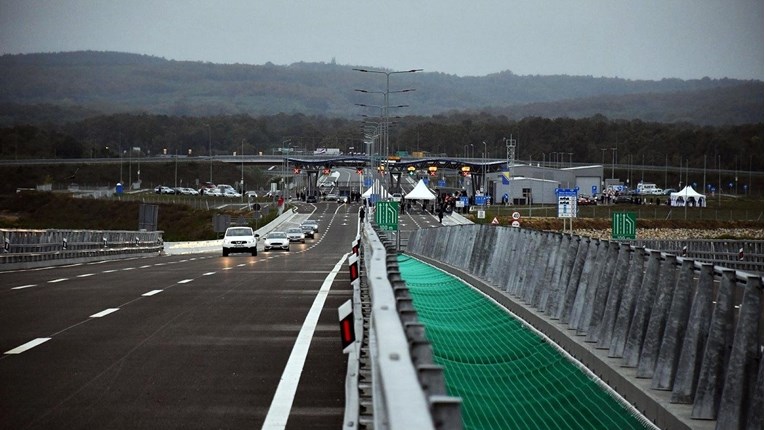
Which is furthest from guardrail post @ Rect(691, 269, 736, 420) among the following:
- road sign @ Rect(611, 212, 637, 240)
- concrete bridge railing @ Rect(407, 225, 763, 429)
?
road sign @ Rect(611, 212, 637, 240)

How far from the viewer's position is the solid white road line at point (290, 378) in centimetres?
1148

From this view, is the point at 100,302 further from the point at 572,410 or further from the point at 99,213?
the point at 99,213

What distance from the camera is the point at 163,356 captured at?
15727 mm

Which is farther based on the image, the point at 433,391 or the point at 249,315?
the point at 249,315

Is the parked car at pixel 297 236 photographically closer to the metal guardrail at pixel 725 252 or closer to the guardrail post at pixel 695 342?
the metal guardrail at pixel 725 252

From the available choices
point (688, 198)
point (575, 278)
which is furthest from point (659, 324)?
point (688, 198)

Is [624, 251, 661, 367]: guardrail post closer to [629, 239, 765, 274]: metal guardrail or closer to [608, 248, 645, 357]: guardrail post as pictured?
[608, 248, 645, 357]: guardrail post

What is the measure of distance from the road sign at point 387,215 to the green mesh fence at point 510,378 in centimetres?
4625

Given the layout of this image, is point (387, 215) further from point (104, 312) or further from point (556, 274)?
point (556, 274)

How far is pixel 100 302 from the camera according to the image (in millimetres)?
24469

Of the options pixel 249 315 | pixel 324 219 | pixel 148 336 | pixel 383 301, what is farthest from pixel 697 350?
pixel 324 219

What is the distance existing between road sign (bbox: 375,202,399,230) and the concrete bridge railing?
4731 cm

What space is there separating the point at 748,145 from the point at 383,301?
17141mm

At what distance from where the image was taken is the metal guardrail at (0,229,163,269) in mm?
45312
